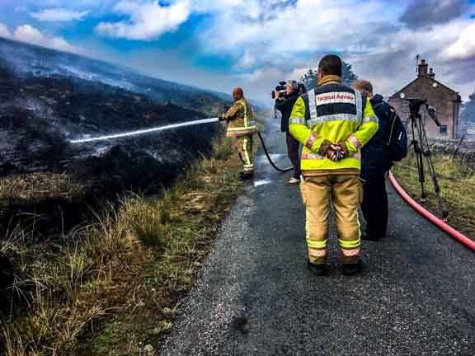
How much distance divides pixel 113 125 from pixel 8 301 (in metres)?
8.34

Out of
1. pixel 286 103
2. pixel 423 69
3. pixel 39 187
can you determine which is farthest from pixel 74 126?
pixel 423 69

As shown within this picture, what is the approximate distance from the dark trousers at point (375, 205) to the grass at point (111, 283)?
1971 millimetres

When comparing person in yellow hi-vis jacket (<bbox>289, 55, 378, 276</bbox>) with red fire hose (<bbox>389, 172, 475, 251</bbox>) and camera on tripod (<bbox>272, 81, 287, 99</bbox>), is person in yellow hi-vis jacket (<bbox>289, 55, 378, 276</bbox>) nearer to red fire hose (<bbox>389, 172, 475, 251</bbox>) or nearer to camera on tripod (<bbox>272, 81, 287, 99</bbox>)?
red fire hose (<bbox>389, 172, 475, 251</bbox>)

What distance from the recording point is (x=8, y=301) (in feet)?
10.7

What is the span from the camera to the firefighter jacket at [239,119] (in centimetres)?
806

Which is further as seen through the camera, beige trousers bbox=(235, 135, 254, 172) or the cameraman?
beige trousers bbox=(235, 135, 254, 172)

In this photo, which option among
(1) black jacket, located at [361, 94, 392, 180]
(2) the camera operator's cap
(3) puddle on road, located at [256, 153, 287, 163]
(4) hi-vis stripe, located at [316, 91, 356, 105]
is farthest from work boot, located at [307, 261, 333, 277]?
(3) puddle on road, located at [256, 153, 287, 163]

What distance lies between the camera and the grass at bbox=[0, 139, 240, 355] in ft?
9.00

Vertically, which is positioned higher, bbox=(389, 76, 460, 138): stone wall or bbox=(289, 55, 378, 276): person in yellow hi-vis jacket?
bbox=(389, 76, 460, 138): stone wall

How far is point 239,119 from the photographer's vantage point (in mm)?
8164

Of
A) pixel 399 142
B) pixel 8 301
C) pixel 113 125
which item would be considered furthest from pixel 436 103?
pixel 8 301

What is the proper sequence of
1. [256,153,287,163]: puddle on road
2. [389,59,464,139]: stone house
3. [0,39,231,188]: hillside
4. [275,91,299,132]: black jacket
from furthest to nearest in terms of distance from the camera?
[389,59,464,139]: stone house < [256,153,287,163]: puddle on road < [0,39,231,188]: hillside < [275,91,299,132]: black jacket

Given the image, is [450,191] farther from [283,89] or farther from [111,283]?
[111,283]

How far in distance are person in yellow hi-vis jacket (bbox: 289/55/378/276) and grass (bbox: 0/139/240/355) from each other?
1.43 metres
